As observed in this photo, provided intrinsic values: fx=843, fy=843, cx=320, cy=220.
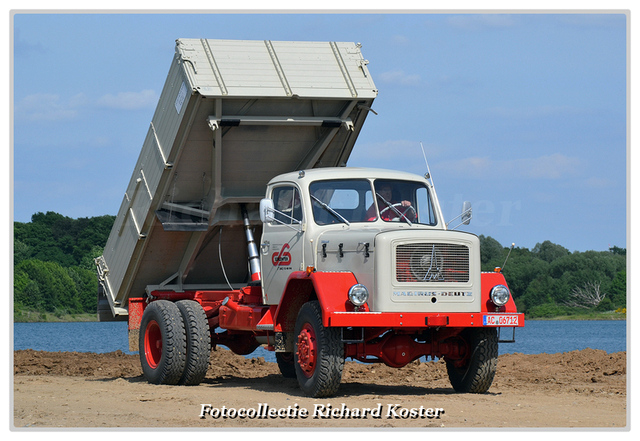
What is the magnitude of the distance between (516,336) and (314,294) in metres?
33.6

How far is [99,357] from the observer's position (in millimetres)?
15320

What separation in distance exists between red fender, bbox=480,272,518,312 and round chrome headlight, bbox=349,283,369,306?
1.52 m

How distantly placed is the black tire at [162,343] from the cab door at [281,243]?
1450 mm

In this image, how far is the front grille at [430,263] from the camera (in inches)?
343

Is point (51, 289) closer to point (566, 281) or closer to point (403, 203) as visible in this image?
point (403, 203)

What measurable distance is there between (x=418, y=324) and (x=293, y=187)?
244 centimetres

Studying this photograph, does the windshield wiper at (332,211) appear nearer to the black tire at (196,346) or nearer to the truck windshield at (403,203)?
the truck windshield at (403,203)

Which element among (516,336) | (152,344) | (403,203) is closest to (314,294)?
(403,203)

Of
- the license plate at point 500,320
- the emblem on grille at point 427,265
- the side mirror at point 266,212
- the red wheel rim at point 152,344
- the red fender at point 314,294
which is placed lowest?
the red wheel rim at point 152,344

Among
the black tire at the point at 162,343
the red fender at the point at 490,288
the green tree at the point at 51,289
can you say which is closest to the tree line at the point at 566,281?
the red fender at the point at 490,288

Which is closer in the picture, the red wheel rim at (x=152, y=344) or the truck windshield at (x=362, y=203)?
the truck windshield at (x=362, y=203)

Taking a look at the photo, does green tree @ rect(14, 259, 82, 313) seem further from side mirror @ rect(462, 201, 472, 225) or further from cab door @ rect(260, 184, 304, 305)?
side mirror @ rect(462, 201, 472, 225)

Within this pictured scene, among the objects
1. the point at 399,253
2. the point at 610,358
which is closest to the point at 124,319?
the point at 399,253

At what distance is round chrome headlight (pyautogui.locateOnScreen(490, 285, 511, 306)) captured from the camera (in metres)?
9.22
